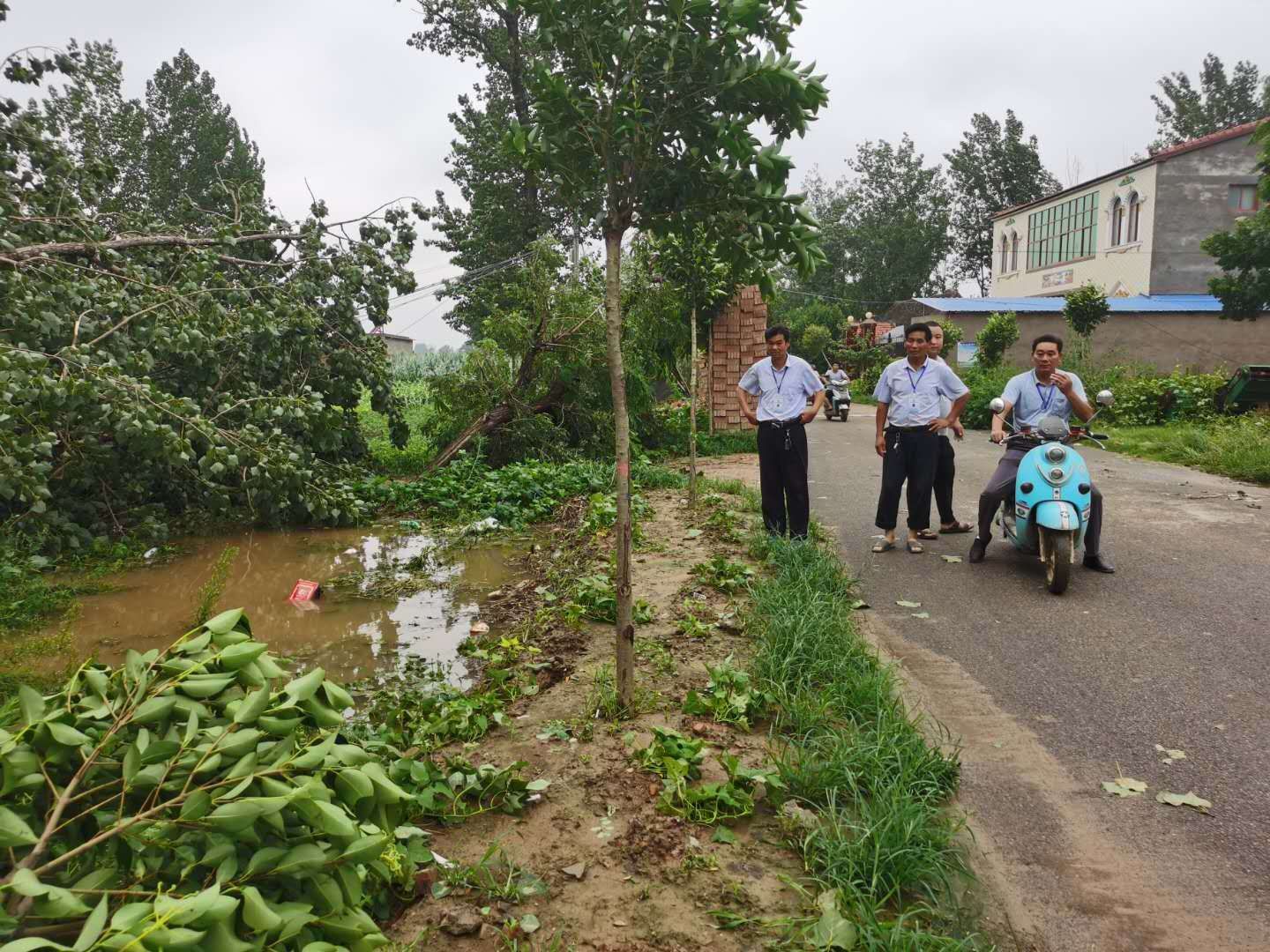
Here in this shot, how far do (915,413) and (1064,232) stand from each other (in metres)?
36.9

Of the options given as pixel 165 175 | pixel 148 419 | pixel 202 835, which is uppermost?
pixel 165 175

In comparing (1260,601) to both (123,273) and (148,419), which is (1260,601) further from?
(123,273)

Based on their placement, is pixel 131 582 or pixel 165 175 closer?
pixel 131 582

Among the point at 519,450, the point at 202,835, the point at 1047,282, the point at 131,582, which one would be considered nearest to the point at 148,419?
the point at 131,582

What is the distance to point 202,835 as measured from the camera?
6.33 ft

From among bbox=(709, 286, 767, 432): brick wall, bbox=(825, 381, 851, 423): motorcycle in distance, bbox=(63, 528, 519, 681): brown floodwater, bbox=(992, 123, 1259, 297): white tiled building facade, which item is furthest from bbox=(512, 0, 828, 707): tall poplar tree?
bbox=(992, 123, 1259, 297): white tiled building facade

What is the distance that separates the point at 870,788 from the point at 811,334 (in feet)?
132

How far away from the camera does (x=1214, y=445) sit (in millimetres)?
12688

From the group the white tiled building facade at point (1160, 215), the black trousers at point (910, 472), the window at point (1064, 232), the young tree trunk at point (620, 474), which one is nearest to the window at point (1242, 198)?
the white tiled building facade at point (1160, 215)

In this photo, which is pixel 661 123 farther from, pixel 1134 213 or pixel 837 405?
pixel 1134 213

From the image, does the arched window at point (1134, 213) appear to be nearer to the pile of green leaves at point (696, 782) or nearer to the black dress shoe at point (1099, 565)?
the black dress shoe at point (1099, 565)

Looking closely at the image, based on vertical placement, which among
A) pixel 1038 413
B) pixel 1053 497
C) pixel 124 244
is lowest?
pixel 1053 497

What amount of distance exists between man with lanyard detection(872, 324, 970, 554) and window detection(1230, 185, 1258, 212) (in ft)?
105

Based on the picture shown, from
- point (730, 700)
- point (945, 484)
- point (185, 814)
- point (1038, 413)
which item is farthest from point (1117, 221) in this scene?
point (185, 814)
